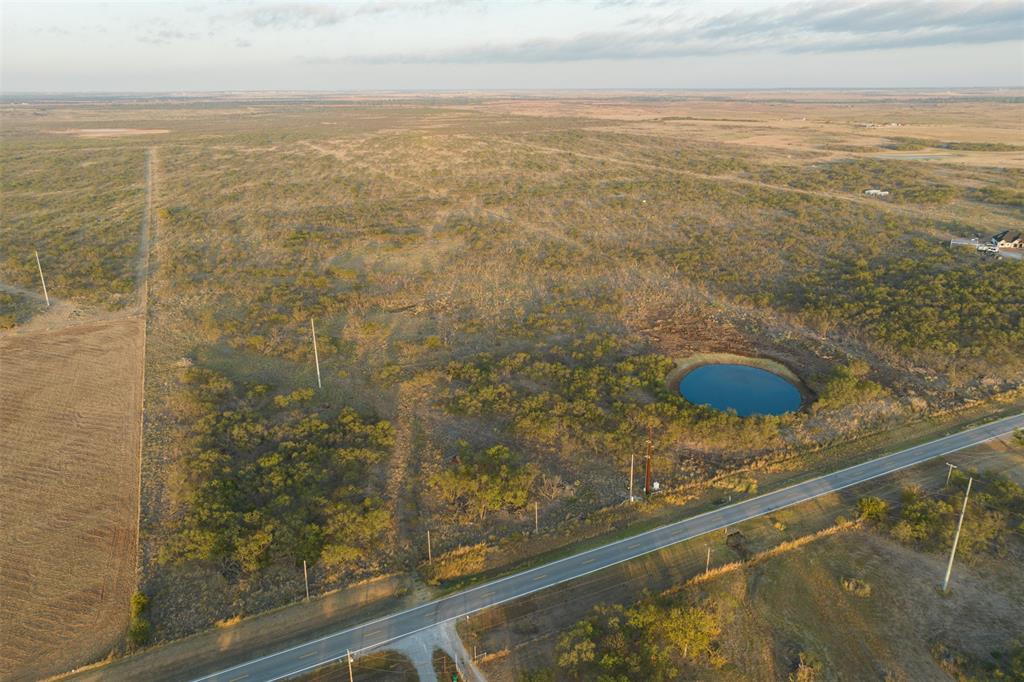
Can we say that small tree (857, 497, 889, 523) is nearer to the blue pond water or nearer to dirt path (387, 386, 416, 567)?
the blue pond water

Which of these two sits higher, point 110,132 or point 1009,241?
point 110,132

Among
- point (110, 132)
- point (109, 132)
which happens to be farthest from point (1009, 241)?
point (109, 132)

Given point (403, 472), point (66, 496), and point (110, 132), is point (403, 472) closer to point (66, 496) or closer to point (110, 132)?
point (66, 496)

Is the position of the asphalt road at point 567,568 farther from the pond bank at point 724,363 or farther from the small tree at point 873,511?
the pond bank at point 724,363

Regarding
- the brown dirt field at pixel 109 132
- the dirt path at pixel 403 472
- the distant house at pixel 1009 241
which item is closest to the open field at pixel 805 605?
the dirt path at pixel 403 472

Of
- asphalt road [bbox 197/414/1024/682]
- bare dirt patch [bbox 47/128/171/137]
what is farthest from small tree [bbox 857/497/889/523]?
bare dirt patch [bbox 47/128/171/137]

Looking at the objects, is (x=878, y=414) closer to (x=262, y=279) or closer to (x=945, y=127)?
(x=262, y=279)
